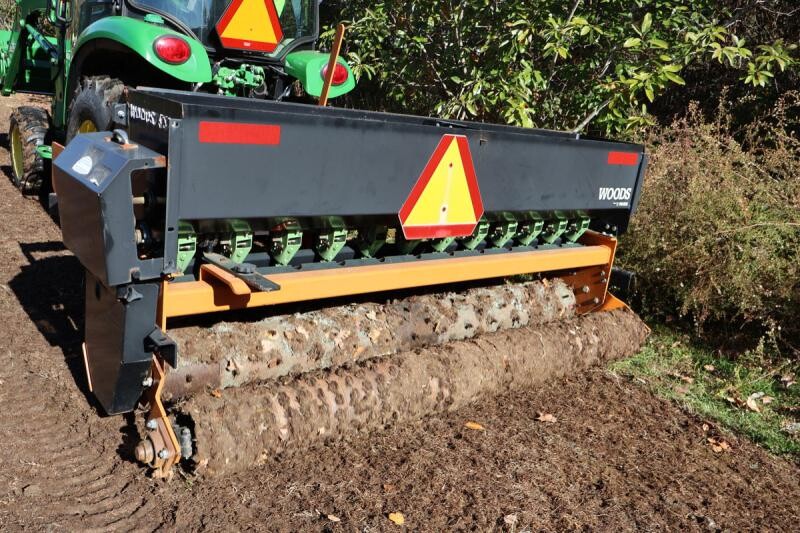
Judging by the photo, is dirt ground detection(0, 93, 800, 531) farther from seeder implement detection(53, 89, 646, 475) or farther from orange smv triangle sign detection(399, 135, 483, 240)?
orange smv triangle sign detection(399, 135, 483, 240)

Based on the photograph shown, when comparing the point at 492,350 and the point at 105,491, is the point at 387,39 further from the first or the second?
the point at 105,491

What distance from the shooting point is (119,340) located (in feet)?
9.29

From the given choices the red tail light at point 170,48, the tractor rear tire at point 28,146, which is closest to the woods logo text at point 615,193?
the red tail light at point 170,48

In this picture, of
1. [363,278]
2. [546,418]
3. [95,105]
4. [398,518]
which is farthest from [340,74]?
[398,518]

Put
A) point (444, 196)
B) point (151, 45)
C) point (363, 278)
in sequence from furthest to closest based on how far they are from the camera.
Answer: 1. point (151, 45)
2. point (444, 196)
3. point (363, 278)

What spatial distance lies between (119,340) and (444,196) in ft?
5.18

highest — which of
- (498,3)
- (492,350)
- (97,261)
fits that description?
(498,3)

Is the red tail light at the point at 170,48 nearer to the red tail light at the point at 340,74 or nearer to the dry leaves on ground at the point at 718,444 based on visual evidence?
the red tail light at the point at 340,74

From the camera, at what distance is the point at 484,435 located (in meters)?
3.55

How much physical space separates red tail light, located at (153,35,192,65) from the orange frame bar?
69.5 inches

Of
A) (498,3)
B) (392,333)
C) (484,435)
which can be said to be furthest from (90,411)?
(498,3)

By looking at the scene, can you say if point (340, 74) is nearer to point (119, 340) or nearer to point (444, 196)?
point (444, 196)

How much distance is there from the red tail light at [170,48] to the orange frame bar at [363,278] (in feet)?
5.79

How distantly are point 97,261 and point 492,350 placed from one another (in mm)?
2039
